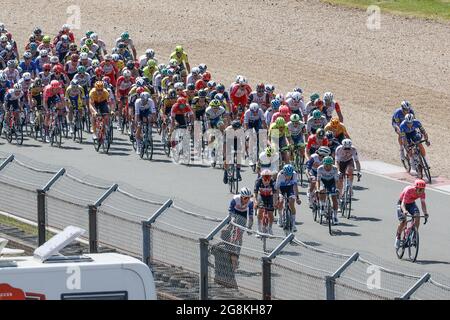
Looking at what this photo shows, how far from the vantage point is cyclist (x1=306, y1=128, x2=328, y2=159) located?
1225 inches

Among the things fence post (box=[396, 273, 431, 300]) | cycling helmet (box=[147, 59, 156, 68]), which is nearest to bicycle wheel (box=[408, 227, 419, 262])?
fence post (box=[396, 273, 431, 300])

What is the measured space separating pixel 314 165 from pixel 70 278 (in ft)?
50.5

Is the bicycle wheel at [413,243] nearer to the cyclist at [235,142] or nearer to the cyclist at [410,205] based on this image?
the cyclist at [410,205]

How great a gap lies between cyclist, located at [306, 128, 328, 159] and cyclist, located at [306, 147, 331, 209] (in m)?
0.79

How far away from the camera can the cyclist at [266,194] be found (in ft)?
90.6

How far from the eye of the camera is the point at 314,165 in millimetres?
30203

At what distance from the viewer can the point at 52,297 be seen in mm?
15172

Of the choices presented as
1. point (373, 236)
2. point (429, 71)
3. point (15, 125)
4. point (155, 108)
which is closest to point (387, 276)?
point (373, 236)

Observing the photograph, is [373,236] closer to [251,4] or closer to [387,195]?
[387,195]

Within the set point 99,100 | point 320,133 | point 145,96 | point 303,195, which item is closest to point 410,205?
point 320,133

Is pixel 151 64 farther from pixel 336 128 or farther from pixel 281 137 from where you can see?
pixel 336 128

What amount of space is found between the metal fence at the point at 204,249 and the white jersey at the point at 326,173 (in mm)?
7494

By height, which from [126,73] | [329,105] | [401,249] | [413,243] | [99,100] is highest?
[126,73]
